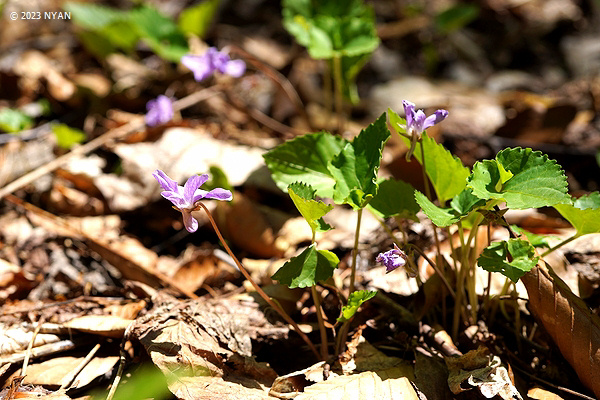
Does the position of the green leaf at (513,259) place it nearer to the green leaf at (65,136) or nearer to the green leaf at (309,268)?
the green leaf at (309,268)

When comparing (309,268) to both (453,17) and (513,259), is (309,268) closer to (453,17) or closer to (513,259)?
(513,259)

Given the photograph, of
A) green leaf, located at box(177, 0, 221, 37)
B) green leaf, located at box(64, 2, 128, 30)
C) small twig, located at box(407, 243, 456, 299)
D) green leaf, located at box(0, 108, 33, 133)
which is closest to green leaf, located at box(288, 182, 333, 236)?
small twig, located at box(407, 243, 456, 299)

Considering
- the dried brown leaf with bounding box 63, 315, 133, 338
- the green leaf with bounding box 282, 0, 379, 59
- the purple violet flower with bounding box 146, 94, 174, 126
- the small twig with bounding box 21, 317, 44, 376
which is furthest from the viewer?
the purple violet flower with bounding box 146, 94, 174, 126

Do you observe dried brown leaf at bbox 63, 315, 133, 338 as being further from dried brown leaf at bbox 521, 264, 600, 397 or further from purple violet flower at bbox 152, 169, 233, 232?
dried brown leaf at bbox 521, 264, 600, 397

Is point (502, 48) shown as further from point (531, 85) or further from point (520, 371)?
point (520, 371)

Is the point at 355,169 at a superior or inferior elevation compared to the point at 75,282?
superior

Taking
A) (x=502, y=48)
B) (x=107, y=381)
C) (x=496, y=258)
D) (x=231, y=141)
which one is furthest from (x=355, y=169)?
(x=502, y=48)
